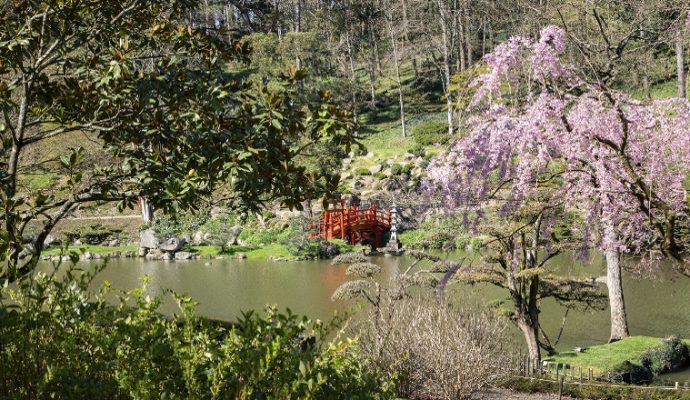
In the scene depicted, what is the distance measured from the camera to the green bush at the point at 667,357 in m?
12.9

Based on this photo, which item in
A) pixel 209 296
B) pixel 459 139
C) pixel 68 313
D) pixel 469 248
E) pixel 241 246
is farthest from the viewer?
pixel 241 246

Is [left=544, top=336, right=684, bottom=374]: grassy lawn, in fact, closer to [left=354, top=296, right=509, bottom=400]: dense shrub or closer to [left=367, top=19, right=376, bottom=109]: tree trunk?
[left=354, top=296, right=509, bottom=400]: dense shrub

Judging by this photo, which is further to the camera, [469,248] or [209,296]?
[469,248]

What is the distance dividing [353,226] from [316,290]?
30.9 ft

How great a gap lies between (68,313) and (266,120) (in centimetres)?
225

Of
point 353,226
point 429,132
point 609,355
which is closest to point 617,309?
point 609,355

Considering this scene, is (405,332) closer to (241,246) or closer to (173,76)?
(173,76)

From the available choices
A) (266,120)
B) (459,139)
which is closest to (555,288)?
(459,139)

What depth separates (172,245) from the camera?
102 ft

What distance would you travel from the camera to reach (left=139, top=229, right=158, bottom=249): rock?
3155cm

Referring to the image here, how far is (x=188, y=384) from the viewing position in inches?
128

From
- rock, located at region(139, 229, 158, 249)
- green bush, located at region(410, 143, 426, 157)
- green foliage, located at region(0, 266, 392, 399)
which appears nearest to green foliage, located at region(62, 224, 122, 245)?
rock, located at region(139, 229, 158, 249)

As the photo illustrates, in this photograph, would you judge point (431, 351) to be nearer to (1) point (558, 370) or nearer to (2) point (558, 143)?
(2) point (558, 143)

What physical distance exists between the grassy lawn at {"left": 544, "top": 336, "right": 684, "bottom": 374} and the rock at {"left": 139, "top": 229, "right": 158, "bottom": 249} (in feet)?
73.0
